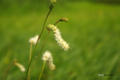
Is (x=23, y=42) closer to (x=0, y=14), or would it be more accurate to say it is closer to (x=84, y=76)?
(x=84, y=76)

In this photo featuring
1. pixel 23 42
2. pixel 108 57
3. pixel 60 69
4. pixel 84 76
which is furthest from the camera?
pixel 23 42

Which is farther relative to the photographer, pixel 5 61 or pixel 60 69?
pixel 5 61

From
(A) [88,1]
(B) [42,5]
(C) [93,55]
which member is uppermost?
(A) [88,1]

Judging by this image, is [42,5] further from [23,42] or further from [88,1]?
[23,42]

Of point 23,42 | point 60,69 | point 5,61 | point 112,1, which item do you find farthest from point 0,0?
point 112,1

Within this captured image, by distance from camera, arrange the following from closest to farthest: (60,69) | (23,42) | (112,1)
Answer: (60,69), (23,42), (112,1)

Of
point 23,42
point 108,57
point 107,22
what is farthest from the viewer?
point 107,22

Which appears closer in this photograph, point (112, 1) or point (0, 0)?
point (0, 0)

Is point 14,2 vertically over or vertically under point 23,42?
over

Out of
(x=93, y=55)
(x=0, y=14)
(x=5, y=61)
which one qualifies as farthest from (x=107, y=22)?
(x=0, y=14)
